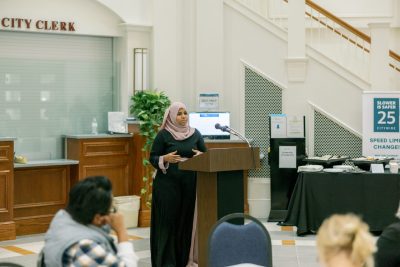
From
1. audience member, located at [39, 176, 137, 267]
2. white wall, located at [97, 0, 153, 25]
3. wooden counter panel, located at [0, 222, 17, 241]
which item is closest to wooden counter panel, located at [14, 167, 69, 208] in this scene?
wooden counter panel, located at [0, 222, 17, 241]

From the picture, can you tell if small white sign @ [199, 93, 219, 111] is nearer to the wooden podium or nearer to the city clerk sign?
the city clerk sign

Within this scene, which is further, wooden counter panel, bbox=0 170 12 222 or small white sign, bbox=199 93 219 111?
small white sign, bbox=199 93 219 111

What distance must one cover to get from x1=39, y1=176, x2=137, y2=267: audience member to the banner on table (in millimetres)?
6778

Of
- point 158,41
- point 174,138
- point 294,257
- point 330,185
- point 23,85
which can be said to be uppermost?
point 158,41

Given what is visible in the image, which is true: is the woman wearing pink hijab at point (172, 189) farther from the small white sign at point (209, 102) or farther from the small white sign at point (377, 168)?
the small white sign at point (209, 102)

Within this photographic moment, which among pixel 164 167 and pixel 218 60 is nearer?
pixel 164 167

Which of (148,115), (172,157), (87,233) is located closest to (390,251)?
(87,233)

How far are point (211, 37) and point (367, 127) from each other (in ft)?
8.83

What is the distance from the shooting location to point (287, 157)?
10.2 m

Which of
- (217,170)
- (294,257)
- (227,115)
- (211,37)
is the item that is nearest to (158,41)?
(211,37)

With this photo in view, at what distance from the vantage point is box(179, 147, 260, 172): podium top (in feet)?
19.6

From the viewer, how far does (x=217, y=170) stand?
6.01 meters

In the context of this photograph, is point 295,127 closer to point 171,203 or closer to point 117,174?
point 117,174

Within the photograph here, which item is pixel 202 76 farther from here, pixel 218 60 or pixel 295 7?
pixel 295 7
